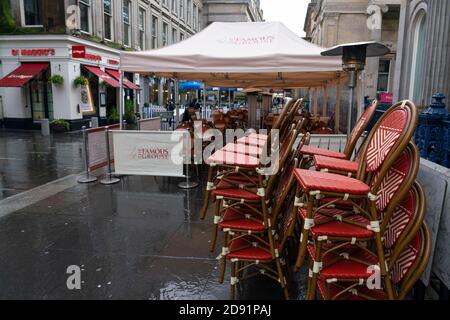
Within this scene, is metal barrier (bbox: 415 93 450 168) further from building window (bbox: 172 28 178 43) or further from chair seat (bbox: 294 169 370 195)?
building window (bbox: 172 28 178 43)

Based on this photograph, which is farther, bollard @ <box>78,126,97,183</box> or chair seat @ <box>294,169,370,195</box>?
bollard @ <box>78,126,97,183</box>

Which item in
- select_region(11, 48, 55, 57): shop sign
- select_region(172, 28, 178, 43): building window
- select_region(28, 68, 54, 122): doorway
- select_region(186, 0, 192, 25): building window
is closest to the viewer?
select_region(11, 48, 55, 57): shop sign

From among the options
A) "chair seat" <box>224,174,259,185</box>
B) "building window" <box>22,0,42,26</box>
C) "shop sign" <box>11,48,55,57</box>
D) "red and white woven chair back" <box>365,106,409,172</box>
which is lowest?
"chair seat" <box>224,174,259,185</box>

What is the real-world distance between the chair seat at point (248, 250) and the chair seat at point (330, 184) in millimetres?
963

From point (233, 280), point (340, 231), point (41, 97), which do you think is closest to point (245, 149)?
point (233, 280)

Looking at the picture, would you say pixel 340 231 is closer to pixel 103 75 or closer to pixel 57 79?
pixel 57 79

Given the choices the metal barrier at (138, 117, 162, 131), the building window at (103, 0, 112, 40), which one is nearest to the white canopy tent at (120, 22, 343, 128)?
the metal barrier at (138, 117, 162, 131)

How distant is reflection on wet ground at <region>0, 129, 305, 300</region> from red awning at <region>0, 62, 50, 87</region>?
12383mm

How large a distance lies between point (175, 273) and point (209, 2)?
64858mm

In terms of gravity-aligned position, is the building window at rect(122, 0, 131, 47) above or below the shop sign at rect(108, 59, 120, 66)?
above

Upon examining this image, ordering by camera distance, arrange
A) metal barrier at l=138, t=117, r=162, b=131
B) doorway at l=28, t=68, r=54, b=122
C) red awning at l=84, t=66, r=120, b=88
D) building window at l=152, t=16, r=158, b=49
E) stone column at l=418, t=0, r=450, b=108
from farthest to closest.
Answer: building window at l=152, t=16, r=158, b=49
red awning at l=84, t=66, r=120, b=88
doorway at l=28, t=68, r=54, b=122
metal barrier at l=138, t=117, r=162, b=131
stone column at l=418, t=0, r=450, b=108

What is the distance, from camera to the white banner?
7113mm

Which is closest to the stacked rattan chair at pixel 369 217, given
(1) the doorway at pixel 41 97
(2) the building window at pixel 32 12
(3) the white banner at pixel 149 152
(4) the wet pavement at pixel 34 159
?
(3) the white banner at pixel 149 152

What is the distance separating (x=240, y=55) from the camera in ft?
22.2
